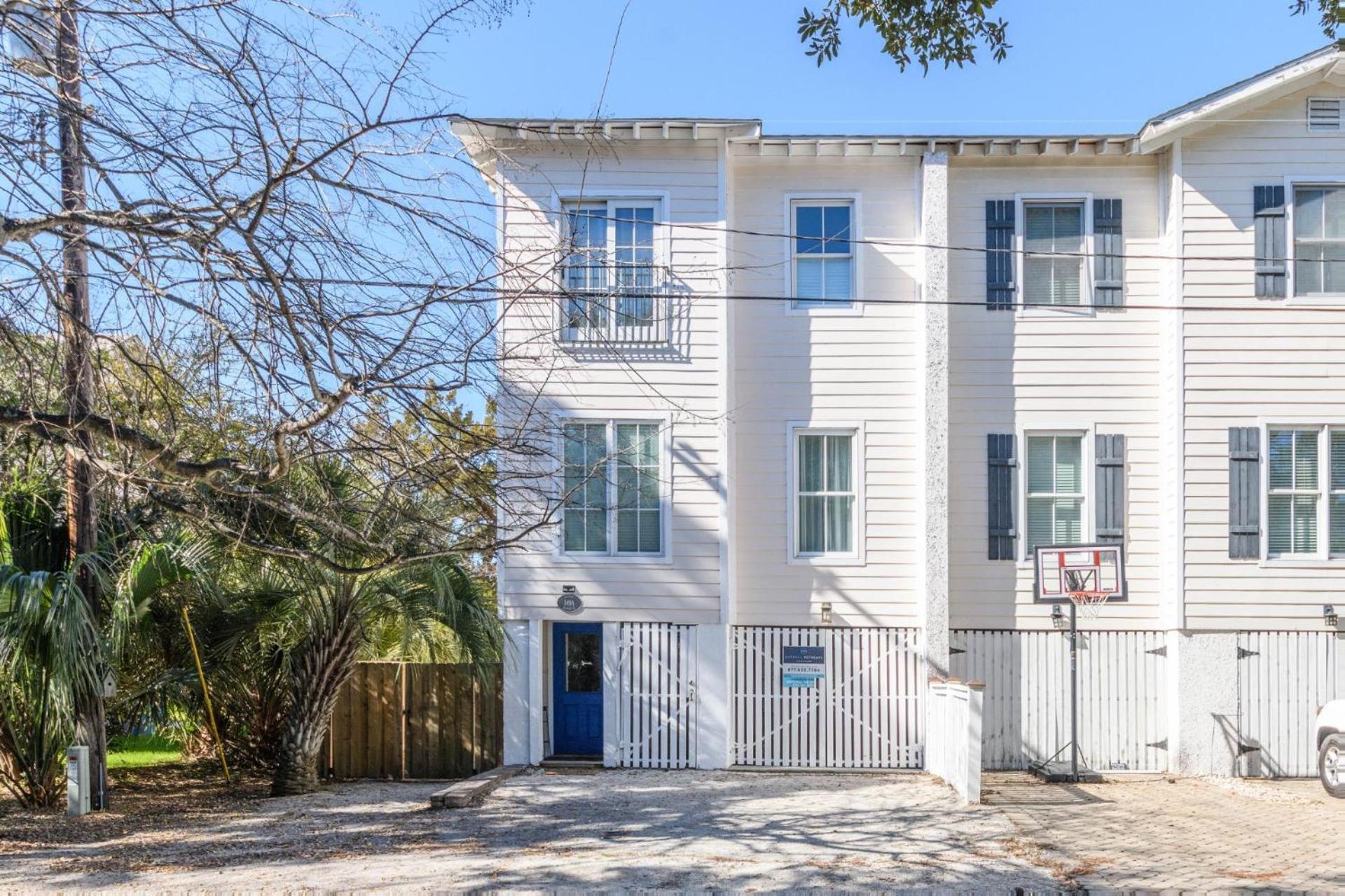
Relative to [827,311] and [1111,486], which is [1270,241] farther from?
[827,311]

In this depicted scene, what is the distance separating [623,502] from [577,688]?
9.04 ft

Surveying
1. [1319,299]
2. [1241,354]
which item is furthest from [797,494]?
[1319,299]

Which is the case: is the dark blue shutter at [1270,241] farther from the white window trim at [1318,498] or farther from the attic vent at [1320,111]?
the white window trim at [1318,498]

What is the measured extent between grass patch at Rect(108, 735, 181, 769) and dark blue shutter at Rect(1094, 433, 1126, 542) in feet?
43.4

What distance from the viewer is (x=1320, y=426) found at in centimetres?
1584

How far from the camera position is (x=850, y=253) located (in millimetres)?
16703

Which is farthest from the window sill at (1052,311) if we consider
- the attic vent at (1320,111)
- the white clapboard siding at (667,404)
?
the white clapboard siding at (667,404)

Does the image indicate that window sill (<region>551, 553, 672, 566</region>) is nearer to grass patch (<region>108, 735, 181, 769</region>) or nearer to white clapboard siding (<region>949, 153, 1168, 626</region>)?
white clapboard siding (<region>949, 153, 1168, 626</region>)

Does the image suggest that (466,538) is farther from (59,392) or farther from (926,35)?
(926,35)

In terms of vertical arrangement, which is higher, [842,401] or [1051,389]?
[1051,389]

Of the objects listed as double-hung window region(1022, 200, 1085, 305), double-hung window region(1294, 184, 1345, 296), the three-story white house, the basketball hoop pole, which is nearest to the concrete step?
the three-story white house

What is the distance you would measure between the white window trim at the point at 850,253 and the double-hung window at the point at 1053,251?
2.28 m

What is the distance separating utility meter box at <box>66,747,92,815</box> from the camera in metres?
12.2

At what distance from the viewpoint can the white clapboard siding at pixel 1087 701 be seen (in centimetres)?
1600
